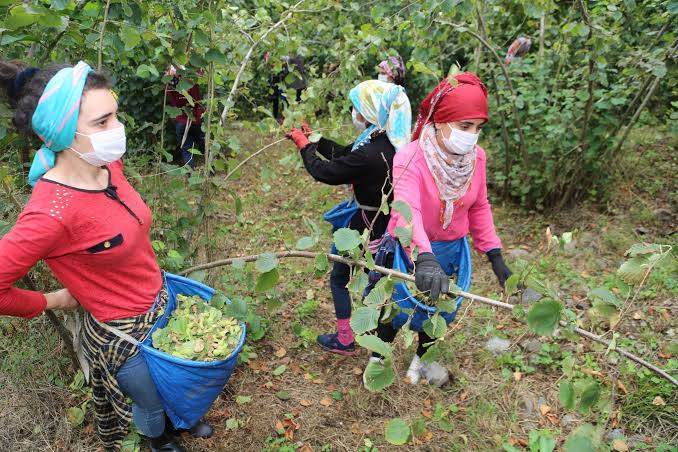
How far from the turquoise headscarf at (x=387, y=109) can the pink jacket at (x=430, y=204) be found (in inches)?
9.4

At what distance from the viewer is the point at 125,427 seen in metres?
1.96

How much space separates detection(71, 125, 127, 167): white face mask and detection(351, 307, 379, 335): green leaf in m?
0.98

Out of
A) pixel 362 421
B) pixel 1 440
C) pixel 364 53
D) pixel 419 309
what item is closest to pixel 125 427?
pixel 1 440

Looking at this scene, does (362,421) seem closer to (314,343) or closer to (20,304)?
(314,343)

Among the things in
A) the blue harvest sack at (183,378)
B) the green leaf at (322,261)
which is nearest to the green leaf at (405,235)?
the green leaf at (322,261)

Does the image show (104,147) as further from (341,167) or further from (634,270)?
(634,270)

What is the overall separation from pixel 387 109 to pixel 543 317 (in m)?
1.41

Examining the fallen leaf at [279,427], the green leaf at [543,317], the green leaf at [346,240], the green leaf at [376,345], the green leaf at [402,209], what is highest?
the green leaf at [402,209]

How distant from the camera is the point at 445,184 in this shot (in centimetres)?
205

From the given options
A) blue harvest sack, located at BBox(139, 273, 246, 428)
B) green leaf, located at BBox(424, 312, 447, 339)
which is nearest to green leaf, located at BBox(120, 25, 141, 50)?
blue harvest sack, located at BBox(139, 273, 246, 428)

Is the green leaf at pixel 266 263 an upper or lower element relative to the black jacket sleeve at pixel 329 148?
upper

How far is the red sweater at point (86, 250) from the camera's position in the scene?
1391 mm

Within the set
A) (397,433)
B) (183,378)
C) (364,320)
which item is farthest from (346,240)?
(183,378)

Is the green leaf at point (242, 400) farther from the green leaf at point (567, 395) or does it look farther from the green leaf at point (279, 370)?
the green leaf at point (567, 395)
